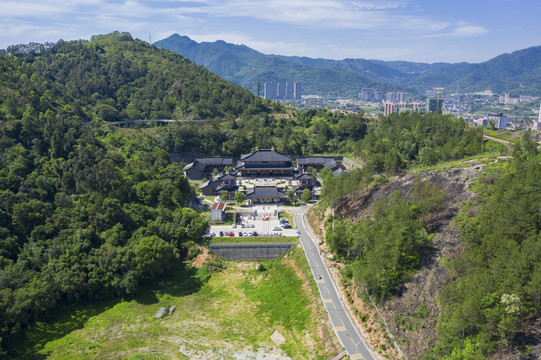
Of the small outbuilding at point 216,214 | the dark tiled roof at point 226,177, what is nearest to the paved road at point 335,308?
the small outbuilding at point 216,214

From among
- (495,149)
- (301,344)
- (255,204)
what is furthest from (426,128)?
(301,344)

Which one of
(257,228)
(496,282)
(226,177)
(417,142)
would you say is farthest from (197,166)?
(496,282)

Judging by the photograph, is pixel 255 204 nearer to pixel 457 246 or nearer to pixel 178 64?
pixel 457 246

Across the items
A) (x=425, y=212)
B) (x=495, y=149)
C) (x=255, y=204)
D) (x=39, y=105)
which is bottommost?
(x=255, y=204)

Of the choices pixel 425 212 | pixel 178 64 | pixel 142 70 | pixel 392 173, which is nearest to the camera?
pixel 425 212

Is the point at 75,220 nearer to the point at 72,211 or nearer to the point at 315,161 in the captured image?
the point at 72,211

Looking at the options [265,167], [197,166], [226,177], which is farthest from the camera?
[197,166]

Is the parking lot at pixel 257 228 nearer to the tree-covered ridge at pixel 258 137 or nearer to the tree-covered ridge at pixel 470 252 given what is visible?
the tree-covered ridge at pixel 470 252

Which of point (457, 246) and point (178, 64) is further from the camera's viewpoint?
point (178, 64)
